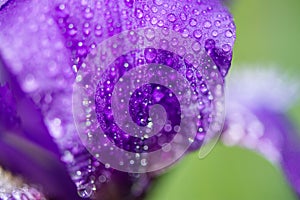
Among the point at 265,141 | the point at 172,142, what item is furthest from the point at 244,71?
the point at 172,142

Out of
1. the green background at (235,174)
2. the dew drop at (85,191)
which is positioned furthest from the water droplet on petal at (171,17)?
the green background at (235,174)

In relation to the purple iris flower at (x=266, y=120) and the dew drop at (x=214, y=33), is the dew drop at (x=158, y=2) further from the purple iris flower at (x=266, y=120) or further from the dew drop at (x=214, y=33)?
the purple iris flower at (x=266, y=120)

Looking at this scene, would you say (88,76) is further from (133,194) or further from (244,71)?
(244,71)

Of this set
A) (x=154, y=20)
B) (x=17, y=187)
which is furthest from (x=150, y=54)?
(x=17, y=187)

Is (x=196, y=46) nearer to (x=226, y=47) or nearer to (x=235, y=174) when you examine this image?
(x=226, y=47)

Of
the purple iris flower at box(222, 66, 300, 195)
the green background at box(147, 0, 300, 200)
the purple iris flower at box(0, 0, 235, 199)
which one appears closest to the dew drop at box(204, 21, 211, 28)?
the purple iris flower at box(0, 0, 235, 199)

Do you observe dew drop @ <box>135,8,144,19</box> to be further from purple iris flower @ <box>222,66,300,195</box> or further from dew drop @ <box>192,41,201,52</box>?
purple iris flower @ <box>222,66,300,195</box>
